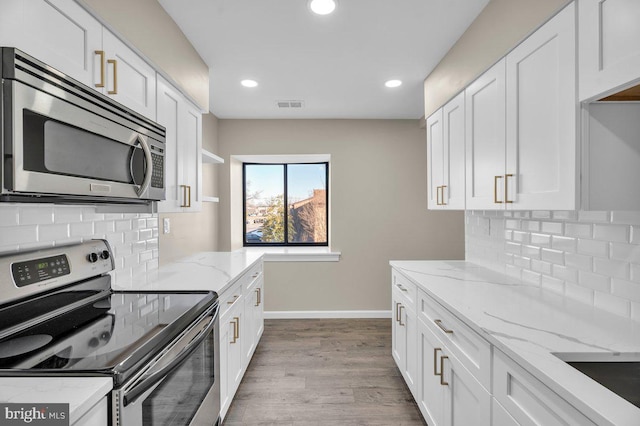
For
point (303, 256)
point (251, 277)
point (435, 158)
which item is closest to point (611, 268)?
point (435, 158)

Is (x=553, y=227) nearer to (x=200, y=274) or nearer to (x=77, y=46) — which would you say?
(x=200, y=274)

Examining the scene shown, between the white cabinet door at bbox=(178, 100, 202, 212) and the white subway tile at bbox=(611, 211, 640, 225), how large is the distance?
2.24 meters

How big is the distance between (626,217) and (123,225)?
2.51m

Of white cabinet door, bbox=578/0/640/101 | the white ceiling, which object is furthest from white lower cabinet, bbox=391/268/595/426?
the white ceiling

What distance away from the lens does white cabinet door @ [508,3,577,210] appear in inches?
49.8

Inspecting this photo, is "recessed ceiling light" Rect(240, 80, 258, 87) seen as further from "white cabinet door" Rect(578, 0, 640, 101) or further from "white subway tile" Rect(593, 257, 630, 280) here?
"white subway tile" Rect(593, 257, 630, 280)

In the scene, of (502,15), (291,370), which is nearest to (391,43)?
(502,15)

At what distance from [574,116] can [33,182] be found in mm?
1774

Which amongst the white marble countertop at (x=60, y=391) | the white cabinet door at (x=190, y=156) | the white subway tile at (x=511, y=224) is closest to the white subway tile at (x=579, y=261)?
the white subway tile at (x=511, y=224)

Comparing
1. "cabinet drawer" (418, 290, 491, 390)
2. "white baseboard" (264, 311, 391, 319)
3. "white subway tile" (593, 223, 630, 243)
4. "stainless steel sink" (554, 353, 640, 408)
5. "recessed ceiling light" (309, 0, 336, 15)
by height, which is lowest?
"white baseboard" (264, 311, 391, 319)

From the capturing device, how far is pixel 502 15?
5.66ft

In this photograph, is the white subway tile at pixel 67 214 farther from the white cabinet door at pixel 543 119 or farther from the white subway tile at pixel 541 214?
the white subway tile at pixel 541 214

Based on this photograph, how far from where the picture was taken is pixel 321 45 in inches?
92.0

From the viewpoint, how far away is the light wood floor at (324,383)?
7.21 ft
